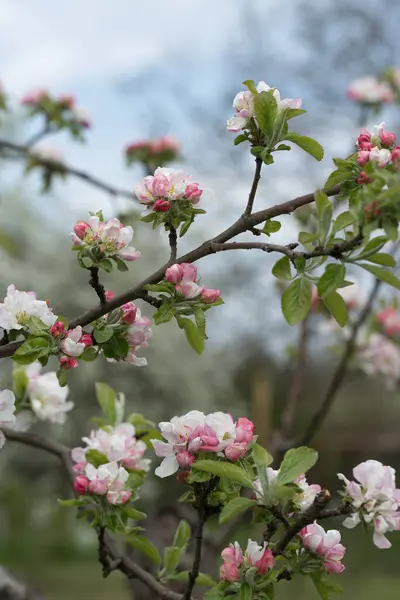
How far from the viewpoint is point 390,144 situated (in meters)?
0.87

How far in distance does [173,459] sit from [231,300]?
8.21 m

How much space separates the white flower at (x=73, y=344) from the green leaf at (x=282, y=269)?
0.23 meters

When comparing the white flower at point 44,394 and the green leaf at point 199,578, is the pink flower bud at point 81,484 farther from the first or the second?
the white flower at point 44,394

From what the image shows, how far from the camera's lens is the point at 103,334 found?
2.94ft

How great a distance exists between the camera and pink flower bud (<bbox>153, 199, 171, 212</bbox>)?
875 mm

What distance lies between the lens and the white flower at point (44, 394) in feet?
4.77

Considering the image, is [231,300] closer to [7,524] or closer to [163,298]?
[7,524]

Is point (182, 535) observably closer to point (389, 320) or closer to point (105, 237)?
point (105, 237)

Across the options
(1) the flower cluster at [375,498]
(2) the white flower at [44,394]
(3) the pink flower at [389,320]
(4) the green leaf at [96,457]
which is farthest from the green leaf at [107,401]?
(3) the pink flower at [389,320]

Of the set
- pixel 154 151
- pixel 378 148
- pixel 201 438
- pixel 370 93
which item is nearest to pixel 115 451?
pixel 201 438

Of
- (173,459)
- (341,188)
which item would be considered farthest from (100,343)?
(341,188)

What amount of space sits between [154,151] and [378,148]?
2398 mm

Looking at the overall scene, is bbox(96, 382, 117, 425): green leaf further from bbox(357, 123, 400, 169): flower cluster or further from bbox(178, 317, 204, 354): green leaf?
bbox(357, 123, 400, 169): flower cluster

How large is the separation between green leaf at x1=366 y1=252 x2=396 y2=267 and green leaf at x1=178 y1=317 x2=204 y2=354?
0.25m
